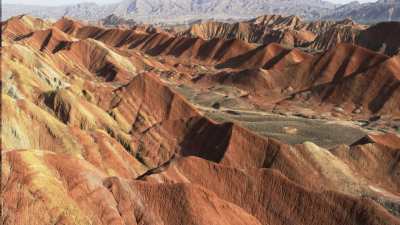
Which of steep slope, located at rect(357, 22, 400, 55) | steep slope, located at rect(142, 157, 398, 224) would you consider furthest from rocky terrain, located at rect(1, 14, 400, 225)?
steep slope, located at rect(357, 22, 400, 55)

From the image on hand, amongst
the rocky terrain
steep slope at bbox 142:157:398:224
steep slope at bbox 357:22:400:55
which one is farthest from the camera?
steep slope at bbox 357:22:400:55

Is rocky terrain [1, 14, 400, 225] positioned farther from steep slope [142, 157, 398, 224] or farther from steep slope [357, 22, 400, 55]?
steep slope [357, 22, 400, 55]

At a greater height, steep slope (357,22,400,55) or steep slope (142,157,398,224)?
steep slope (142,157,398,224)

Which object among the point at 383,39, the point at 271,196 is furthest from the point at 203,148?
the point at 383,39

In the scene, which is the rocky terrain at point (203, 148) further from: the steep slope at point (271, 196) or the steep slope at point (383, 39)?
the steep slope at point (383, 39)

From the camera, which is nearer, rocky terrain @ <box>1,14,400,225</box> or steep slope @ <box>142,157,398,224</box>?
rocky terrain @ <box>1,14,400,225</box>

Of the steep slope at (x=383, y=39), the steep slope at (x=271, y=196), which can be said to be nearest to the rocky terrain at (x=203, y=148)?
the steep slope at (x=271, y=196)

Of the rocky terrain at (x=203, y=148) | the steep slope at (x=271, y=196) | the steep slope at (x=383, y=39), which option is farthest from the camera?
the steep slope at (x=383, y=39)

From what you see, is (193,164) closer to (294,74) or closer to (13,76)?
(13,76)
